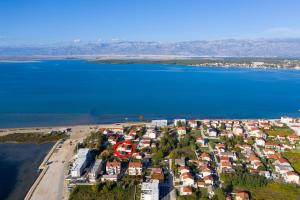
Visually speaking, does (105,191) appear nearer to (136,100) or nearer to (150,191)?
(150,191)

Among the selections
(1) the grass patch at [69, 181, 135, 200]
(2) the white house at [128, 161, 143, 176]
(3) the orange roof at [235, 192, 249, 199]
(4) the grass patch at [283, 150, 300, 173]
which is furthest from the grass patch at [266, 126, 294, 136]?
(1) the grass patch at [69, 181, 135, 200]

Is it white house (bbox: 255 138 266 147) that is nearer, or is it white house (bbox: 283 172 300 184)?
white house (bbox: 283 172 300 184)

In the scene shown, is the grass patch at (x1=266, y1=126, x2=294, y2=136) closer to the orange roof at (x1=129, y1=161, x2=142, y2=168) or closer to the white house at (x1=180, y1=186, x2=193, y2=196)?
the white house at (x1=180, y1=186, x2=193, y2=196)

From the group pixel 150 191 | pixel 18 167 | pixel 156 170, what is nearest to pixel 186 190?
pixel 150 191

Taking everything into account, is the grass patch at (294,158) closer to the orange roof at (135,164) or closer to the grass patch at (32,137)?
the orange roof at (135,164)

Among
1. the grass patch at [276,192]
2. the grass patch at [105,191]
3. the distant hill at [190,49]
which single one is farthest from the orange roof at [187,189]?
the distant hill at [190,49]

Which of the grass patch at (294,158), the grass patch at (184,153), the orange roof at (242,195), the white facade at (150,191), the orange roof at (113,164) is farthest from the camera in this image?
the grass patch at (184,153)

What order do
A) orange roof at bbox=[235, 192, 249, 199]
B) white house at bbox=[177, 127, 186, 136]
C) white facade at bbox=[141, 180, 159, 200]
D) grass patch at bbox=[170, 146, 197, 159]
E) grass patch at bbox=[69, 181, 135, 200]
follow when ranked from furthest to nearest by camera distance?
white house at bbox=[177, 127, 186, 136] < grass patch at bbox=[170, 146, 197, 159] < grass patch at bbox=[69, 181, 135, 200] < orange roof at bbox=[235, 192, 249, 199] < white facade at bbox=[141, 180, 159, 200]
